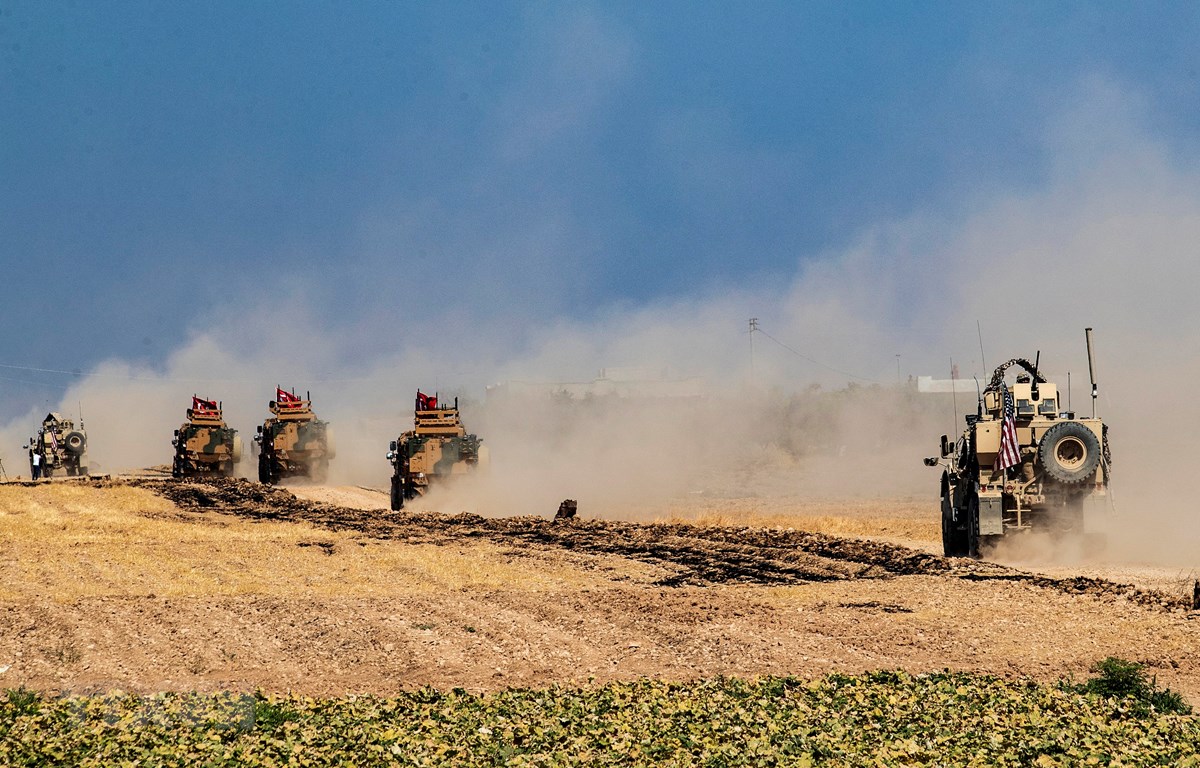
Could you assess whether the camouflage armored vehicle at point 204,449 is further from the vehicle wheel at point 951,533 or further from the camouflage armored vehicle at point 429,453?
the vehicle wheel at point 951,533

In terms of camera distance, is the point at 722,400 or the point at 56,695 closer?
the point at 56,695

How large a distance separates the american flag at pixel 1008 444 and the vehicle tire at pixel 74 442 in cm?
5024

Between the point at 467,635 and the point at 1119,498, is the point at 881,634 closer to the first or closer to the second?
the point at 467,635

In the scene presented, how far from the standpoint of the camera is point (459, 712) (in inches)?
467

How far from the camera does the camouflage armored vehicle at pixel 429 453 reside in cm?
4206

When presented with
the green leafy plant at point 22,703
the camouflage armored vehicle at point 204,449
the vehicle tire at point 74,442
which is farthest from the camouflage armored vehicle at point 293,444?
the green leafy plant at point 22,703

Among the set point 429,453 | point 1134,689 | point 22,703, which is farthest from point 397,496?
point 1134,689

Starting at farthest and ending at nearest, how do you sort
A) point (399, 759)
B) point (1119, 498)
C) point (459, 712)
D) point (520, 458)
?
point (520, 458) < point (1119, 498) < point (459, 712) < point (399, 759)

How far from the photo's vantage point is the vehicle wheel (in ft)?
88.7

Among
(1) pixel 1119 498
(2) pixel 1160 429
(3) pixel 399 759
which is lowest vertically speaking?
(3) pixel 399 759

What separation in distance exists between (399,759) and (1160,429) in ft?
226

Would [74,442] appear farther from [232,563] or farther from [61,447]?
[232,563]

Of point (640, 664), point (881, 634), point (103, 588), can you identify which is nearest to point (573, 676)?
point (640, 664)

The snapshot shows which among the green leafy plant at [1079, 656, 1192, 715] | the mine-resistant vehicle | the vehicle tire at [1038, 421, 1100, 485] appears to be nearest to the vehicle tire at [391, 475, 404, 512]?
the mine-resistant vehicle
